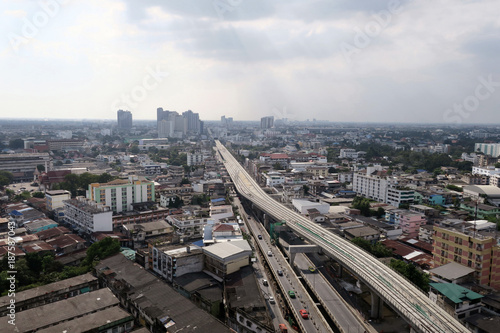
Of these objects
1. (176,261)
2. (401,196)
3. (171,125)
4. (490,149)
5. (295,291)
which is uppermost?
(171,125)

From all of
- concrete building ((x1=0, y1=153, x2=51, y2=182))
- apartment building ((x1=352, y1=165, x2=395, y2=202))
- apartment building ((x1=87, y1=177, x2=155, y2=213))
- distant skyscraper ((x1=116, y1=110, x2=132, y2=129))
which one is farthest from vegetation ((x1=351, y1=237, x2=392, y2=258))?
distant skyscraper ((x1=116, y1=110, x2=132, y2=129))

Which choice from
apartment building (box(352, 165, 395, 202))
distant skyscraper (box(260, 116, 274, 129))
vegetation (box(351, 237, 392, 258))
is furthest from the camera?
distant skyscraper (box(260, 116, 274, 129))

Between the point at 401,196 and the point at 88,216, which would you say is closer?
the point at 88,216

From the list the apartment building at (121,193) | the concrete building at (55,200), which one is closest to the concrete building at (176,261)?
the apartment building at (121,193)

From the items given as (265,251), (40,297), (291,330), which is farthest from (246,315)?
(265,251)

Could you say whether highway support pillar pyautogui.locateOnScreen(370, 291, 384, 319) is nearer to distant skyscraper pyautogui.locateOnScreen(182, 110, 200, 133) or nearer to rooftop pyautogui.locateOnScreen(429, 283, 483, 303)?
rooftop pyautogui.locateOnScreen(429, 283, 483, 303)

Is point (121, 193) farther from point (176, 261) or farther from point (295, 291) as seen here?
point (295, 291)

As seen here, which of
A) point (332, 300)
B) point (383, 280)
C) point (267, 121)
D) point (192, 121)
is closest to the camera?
point (383, 280)

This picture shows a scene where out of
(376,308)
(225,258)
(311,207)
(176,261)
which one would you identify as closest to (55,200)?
(176,261)

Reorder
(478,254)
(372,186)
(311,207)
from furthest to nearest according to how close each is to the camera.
Answer: (372,186), (311,207), (478,254)
